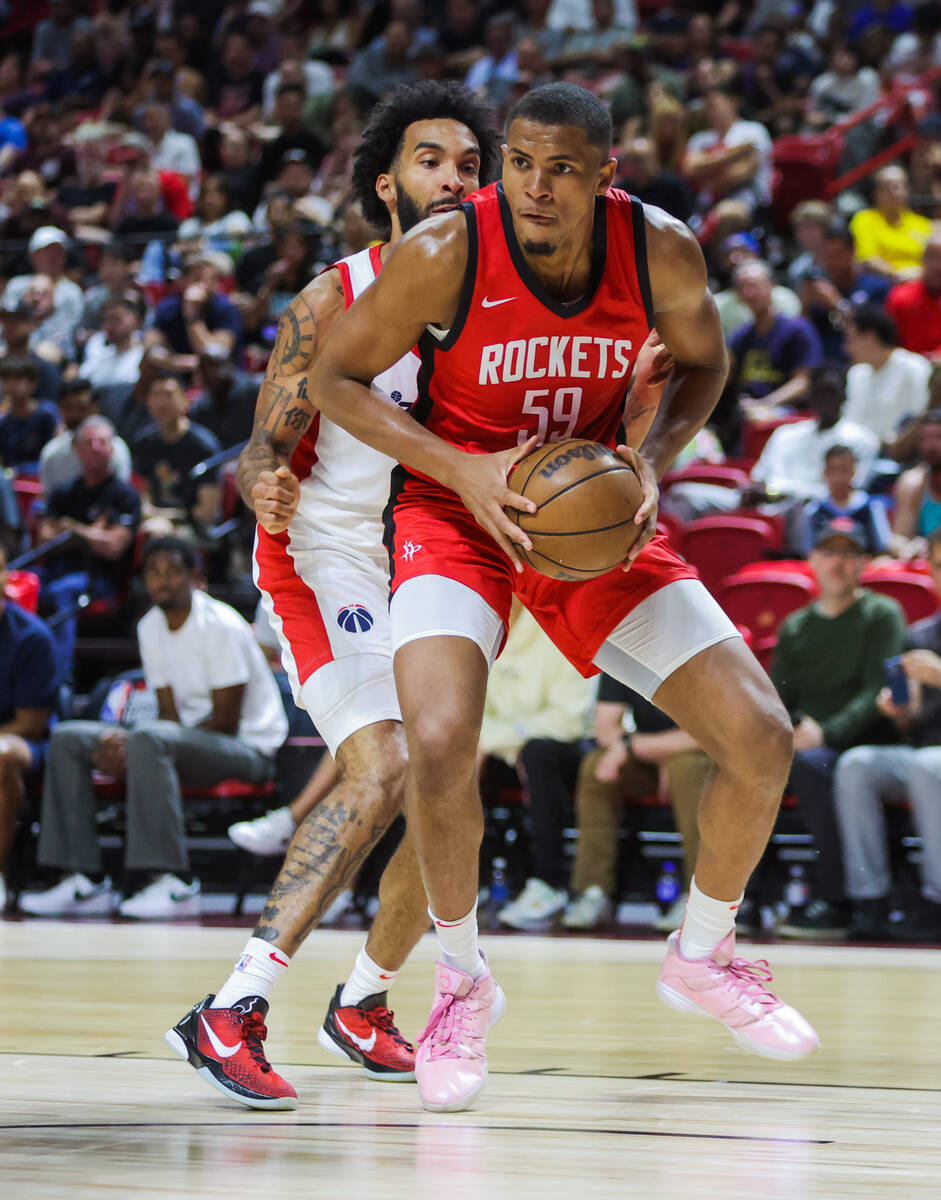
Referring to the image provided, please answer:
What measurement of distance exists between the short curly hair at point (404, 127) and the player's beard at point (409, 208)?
0.39 feet

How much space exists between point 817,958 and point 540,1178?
3651 millimetres

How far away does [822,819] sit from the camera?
6.44 meters

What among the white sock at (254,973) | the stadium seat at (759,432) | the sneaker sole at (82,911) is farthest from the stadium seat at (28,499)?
the white sock at (254,973)

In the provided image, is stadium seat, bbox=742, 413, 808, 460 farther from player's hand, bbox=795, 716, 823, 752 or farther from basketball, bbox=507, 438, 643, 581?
basketball, bbox=507, 438, 643, 581

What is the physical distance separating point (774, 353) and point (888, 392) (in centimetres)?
108

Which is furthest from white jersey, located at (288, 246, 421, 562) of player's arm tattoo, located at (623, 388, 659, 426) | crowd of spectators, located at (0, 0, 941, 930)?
crowd of spectators, located at (0, 0, 941, 930)

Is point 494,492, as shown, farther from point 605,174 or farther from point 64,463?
point 64,463

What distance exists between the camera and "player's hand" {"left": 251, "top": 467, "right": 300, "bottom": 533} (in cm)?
330

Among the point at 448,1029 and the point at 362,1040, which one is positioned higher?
the point at 448,1029

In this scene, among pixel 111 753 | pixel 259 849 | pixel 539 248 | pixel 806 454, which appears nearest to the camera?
pixel 539 248

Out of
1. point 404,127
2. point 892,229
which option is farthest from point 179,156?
point 404,127

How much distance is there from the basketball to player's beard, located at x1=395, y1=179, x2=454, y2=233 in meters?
0.82

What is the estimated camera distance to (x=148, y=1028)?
406 cm

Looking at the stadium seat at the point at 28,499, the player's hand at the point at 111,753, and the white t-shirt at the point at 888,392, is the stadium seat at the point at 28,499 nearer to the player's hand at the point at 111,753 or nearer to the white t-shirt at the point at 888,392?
the player's hand at the point at 111,753
